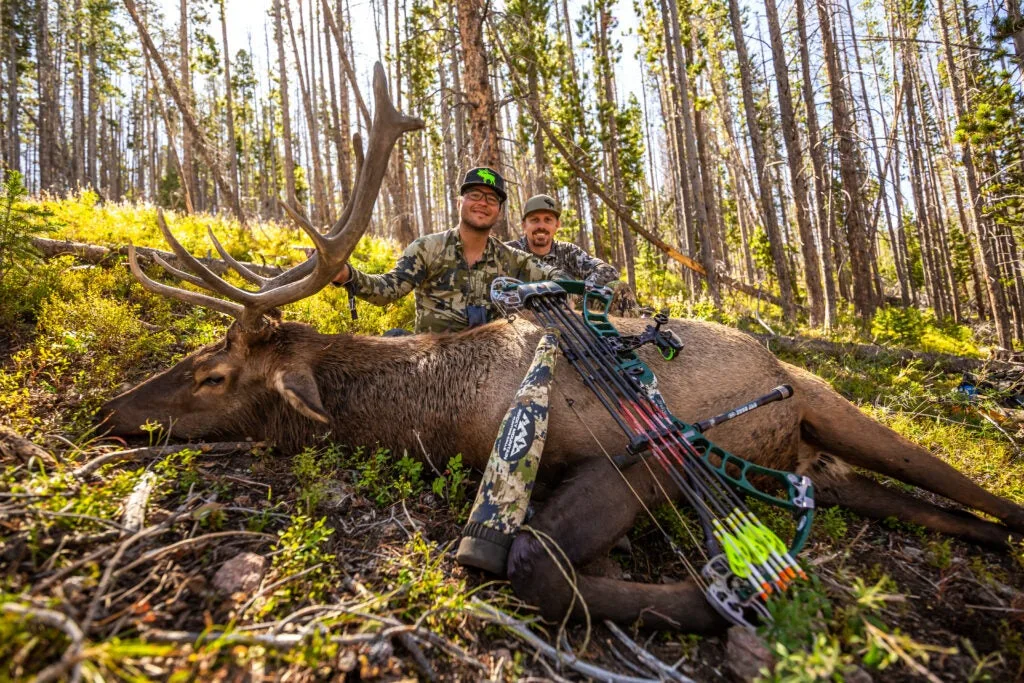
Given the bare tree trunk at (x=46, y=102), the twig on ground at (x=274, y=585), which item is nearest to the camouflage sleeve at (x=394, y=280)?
the twig on ground at (x=274, y=585)

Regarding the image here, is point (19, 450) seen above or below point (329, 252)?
below

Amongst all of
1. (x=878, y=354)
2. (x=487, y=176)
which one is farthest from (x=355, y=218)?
Answer: (x=878, y=354)

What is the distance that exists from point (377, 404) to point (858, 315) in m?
14.1

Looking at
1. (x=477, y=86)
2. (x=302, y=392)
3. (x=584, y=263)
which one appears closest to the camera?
(x=302, y=392)

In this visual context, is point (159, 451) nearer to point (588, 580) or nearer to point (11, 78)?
point (588, 580)

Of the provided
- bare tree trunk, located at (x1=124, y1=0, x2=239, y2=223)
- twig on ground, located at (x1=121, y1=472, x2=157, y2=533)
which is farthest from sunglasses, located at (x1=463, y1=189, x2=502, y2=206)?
bare tree trunk, located at (x1=124, y1=0, x2=239, y2=223)

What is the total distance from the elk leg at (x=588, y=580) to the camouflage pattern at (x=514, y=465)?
0.11m

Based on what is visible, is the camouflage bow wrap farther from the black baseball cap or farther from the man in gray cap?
the man in gray cap

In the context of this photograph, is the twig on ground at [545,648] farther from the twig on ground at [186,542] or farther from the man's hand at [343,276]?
the man's hand at [343,276]

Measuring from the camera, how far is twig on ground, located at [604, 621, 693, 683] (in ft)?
5.87

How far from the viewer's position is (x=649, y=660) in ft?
6.10

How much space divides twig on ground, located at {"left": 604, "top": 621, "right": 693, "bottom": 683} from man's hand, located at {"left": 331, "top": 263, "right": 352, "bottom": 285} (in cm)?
282

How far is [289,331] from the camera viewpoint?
353cm

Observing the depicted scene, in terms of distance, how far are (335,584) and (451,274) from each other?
304cm
